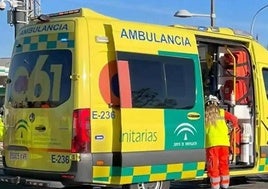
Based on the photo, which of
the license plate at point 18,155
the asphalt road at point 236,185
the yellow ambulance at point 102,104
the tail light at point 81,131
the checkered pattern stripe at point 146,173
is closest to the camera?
the tail light at point 81,131

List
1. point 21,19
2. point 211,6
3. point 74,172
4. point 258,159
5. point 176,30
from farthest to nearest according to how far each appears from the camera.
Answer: point 211,6, point 21,19, point 258,159, point 176,30, point 74,172

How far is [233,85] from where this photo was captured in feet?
38.1

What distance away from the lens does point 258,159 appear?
37.0 feet

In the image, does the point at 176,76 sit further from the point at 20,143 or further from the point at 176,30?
the point at 20,143

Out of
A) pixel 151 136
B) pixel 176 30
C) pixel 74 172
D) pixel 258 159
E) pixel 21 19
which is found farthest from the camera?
pixel 21 19

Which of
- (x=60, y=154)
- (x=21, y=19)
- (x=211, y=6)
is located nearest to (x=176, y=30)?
(x=60, y=154)

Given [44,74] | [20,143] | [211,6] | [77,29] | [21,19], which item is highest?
[211,6]

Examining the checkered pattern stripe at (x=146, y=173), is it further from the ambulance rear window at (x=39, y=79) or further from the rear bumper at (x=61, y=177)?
the ambulance rear window at (x=39, y=79)

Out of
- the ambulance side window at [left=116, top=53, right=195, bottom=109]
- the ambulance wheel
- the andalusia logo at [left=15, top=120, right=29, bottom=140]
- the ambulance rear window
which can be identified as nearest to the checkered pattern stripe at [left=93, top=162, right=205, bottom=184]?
the ambulance wheel

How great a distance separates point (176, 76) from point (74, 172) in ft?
7.48

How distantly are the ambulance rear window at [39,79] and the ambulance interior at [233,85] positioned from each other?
3421mm

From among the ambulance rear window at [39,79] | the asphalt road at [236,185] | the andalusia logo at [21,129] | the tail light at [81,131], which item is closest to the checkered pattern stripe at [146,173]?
the tail light at [81,131]

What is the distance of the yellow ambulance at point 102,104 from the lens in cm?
841

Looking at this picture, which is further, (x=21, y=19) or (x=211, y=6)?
(x=211, y=6)
